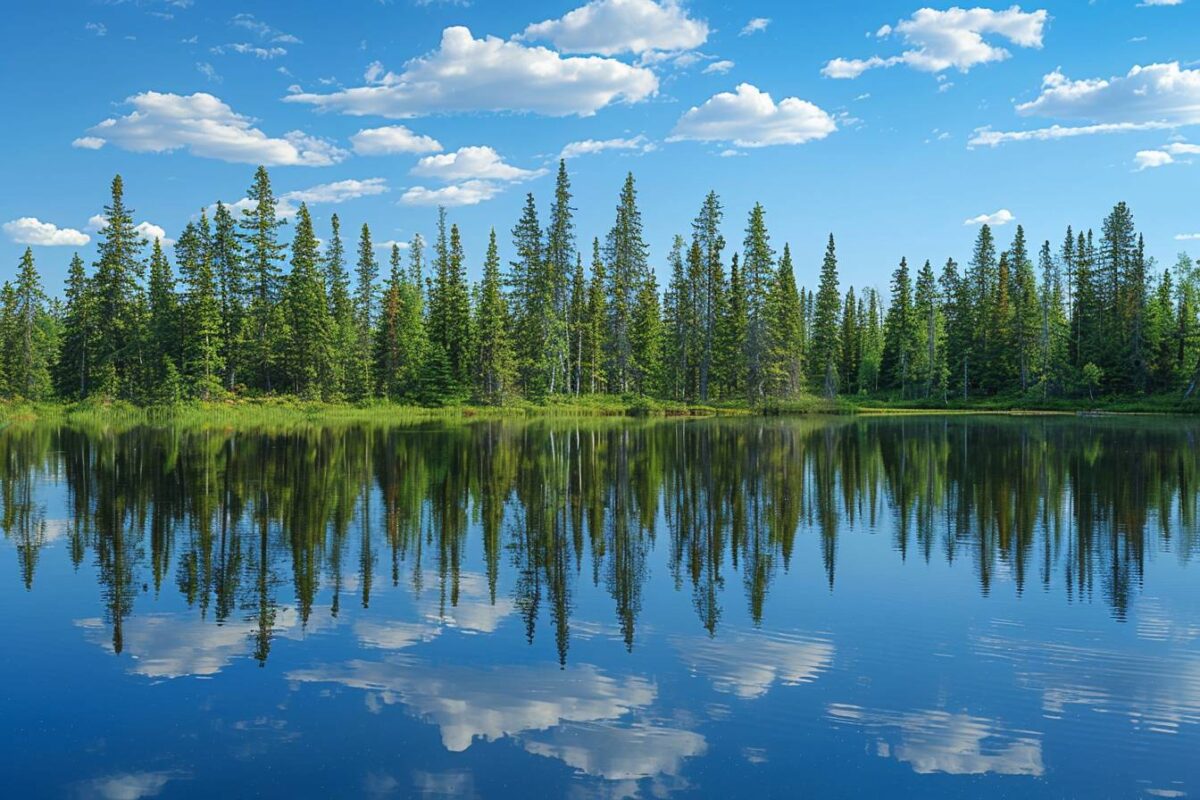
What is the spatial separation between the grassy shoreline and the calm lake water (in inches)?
1493

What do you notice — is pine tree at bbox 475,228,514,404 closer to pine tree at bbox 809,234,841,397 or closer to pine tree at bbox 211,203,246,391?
pine tree at bbox 211,203,246,391


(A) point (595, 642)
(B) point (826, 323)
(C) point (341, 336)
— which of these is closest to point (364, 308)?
(C) point (341, 336)

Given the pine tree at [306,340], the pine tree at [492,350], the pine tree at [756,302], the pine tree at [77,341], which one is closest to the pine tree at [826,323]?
the pine tree at [756,302]

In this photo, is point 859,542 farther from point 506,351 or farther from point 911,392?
point 911,392

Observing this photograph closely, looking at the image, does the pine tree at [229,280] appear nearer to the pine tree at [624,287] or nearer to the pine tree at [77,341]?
the pine tree at [77,341]

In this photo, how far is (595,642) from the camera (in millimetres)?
10859

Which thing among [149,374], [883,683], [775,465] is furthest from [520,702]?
[149,374]

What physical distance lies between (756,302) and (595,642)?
7038 centimetres

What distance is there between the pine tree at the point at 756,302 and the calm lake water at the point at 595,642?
54.2 m

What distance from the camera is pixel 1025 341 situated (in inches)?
3716

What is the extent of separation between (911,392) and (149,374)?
78755mm

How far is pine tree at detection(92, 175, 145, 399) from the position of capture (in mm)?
66938

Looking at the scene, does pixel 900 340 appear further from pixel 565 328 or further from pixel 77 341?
pixel 77 341

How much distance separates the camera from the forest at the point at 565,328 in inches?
2704
